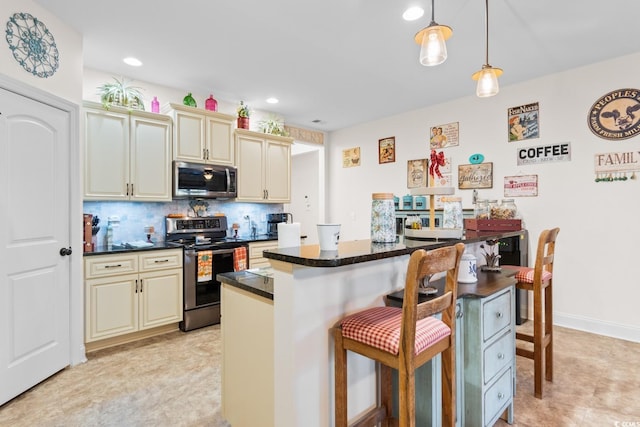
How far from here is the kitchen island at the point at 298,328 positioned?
4.38ft

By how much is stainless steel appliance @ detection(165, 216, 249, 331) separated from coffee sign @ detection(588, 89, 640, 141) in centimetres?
396

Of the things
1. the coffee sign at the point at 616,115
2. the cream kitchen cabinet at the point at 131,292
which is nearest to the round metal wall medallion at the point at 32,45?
the cream kitchen cabinet at the point at 131,292

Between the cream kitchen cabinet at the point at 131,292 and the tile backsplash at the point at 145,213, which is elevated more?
the tile backsplash at the point at 145,213

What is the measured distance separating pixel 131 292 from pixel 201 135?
1.86 metres

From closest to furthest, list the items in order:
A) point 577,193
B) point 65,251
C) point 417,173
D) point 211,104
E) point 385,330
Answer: point 385,330 → point 65,251 → point 577,193 → point 211,104 → point 417,173

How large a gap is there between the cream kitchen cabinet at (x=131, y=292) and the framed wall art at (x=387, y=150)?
336 centimetres

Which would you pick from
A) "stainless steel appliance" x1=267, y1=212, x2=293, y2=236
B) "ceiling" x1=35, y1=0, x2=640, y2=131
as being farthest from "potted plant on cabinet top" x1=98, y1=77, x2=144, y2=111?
"stainless steel appliance" x1=267, y1=212, x2=293, y2=236

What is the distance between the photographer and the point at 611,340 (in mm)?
3168

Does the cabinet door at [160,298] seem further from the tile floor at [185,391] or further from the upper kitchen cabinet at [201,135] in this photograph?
the upper kitchen cabinet at [201,135]

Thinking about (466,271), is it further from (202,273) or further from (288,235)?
(202,273)

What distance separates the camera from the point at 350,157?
5762mm

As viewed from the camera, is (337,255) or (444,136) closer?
(337,255)

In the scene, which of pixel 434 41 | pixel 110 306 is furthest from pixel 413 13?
pixel 110 306

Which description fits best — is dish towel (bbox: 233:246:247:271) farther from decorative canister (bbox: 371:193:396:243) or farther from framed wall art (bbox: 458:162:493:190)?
framed wall art (bbox: 458:162:493:190)
